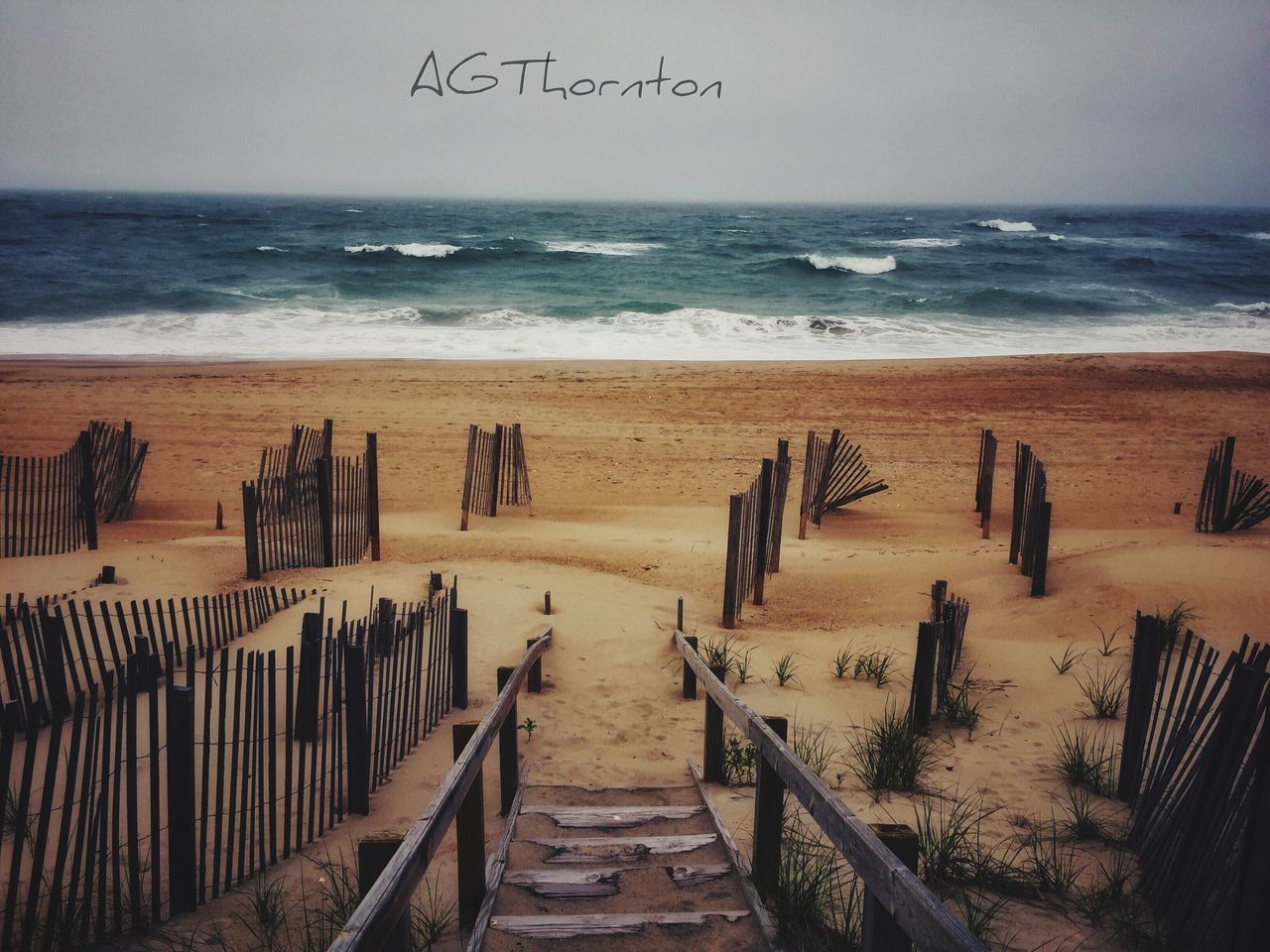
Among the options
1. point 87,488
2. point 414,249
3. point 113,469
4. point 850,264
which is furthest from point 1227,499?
point 414,249

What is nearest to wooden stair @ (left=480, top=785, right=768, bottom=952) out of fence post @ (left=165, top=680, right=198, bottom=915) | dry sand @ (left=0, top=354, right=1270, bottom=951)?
dry sand @ (left=0, top=354, right=1270, bottom=951)

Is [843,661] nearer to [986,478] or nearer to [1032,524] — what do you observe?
[1032,524]

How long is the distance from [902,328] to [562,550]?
2135 cm

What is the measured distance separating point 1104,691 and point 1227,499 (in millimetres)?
5517

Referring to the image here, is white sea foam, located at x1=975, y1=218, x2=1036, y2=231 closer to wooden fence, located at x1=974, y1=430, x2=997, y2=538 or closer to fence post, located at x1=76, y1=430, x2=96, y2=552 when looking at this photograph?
wooden fence, located at x1=974, y1=430, x2=997, y2=538

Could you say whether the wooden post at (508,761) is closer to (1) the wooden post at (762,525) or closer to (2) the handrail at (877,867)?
(2) the handrail at (877,867)

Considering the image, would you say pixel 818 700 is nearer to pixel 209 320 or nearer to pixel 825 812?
pixel 825 812

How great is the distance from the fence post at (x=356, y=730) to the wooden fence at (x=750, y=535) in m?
3.35

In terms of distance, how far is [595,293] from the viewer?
33406 millimetres

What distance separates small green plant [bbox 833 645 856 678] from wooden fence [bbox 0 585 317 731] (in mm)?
4062

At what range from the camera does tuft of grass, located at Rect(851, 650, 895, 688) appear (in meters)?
5.84

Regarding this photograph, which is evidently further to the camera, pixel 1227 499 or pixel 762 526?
pixel 1227 499

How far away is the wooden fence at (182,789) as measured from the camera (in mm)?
2984

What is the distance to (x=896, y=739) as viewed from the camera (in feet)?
14.5
